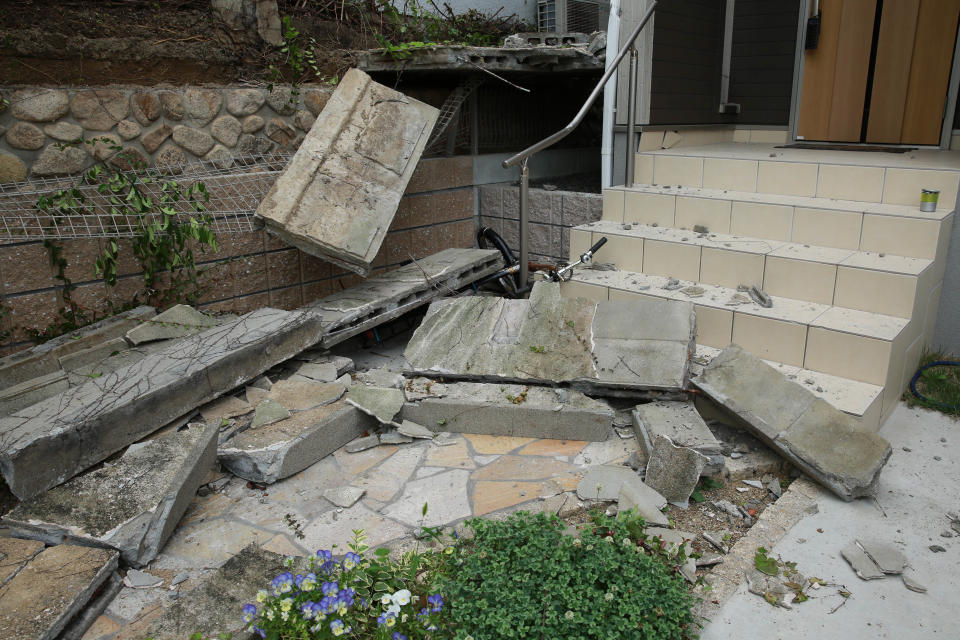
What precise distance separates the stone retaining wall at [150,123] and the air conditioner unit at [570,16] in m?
3.95

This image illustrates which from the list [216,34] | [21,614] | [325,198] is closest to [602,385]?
[325,198]

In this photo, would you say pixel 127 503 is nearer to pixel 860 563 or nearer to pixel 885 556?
pixel 860 563

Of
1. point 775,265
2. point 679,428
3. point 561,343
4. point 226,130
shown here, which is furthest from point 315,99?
point 679,428

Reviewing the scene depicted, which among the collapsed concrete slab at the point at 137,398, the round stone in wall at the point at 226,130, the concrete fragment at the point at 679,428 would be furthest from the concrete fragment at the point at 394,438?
the round stone in wall at the point at 226,130

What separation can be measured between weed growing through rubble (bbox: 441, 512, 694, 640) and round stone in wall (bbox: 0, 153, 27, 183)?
3.48 m

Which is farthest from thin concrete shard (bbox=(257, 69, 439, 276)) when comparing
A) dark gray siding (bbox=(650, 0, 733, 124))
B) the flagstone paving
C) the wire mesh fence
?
dark gray siding (bbox=(650, 0, 733, 124))

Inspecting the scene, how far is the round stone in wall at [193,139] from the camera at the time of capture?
4402 millimetres

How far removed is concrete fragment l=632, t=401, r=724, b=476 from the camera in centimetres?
307

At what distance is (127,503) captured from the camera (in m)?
2.62

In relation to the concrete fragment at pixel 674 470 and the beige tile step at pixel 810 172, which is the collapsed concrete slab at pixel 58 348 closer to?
the concrete fragment at pixel 674 470

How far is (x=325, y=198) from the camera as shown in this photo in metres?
4.11

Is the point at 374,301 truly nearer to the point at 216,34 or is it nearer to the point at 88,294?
the point at 88,294

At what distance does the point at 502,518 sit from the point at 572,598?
77 cm

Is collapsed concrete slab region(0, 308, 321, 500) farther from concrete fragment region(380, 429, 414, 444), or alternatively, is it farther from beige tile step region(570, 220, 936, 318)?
beige tile step region(570, 220, 936, 318)
